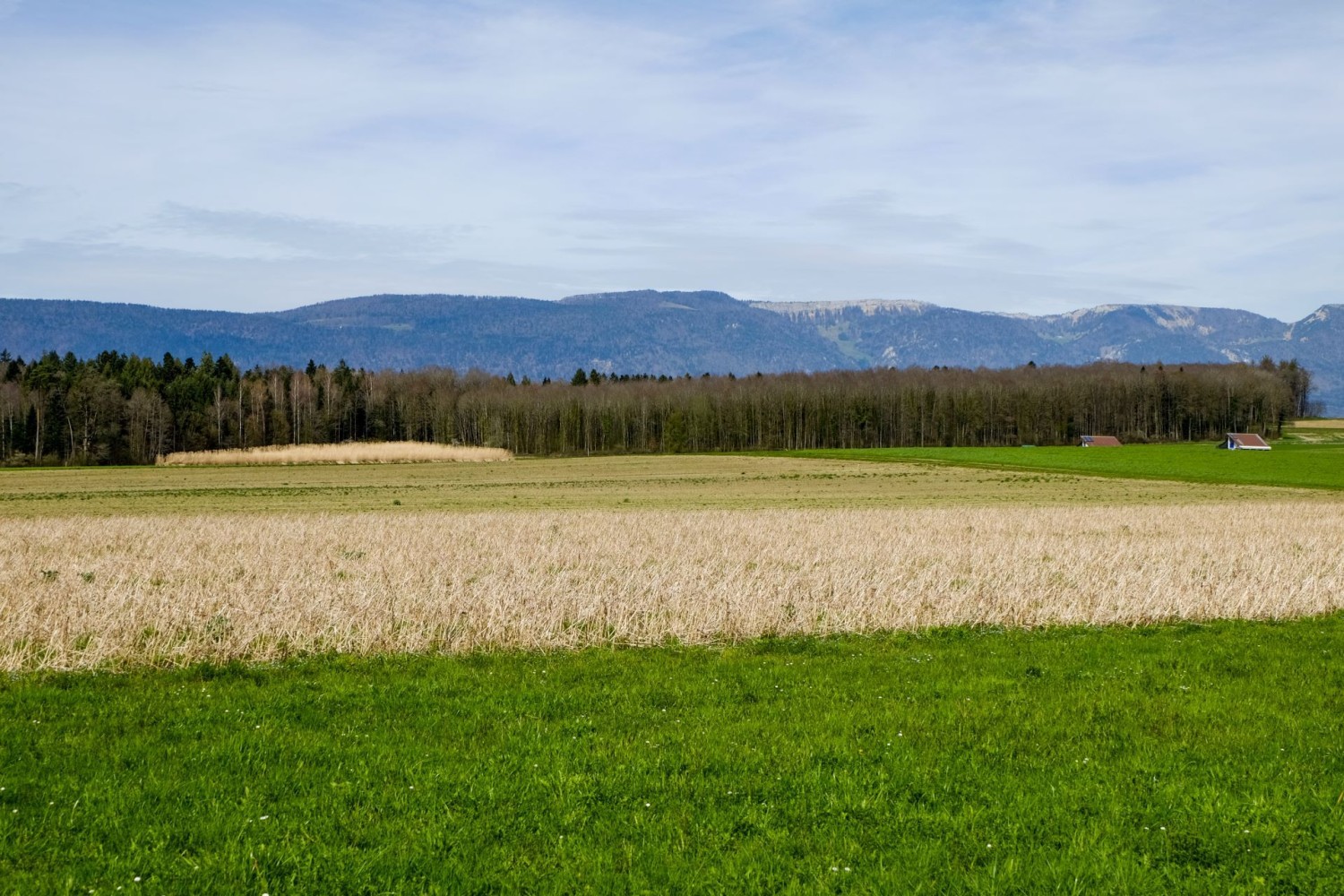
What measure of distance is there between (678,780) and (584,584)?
9639 millimetres

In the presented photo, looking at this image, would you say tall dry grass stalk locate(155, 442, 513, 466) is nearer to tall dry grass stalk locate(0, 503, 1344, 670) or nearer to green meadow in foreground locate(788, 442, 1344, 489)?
green meadow in foreground locate(788, 442, 1344, 489)

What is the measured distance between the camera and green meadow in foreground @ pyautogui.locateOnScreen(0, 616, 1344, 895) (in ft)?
23.9

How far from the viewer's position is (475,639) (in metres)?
15.5

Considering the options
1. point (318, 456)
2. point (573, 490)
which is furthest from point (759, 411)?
point (573, 490)

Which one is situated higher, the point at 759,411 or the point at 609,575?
the point at 759,411

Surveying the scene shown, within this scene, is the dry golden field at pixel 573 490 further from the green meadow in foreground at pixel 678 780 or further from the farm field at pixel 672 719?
the green meadow in foreground at pixel 678 780

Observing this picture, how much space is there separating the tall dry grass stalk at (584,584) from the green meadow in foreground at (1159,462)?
48.8 m

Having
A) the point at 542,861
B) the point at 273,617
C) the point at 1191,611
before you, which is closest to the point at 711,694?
the point at 542,861

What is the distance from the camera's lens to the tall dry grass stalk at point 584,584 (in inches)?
599

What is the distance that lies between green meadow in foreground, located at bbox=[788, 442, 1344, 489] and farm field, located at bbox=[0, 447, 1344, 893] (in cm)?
5515

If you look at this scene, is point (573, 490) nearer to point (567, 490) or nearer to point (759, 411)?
point (567, 490)

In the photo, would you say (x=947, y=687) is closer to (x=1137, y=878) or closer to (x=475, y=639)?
(x=1137, y=878)

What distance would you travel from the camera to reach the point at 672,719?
1112 cm

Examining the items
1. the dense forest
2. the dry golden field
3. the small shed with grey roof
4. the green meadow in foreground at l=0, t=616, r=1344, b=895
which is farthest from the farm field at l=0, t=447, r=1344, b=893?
the dense forest
